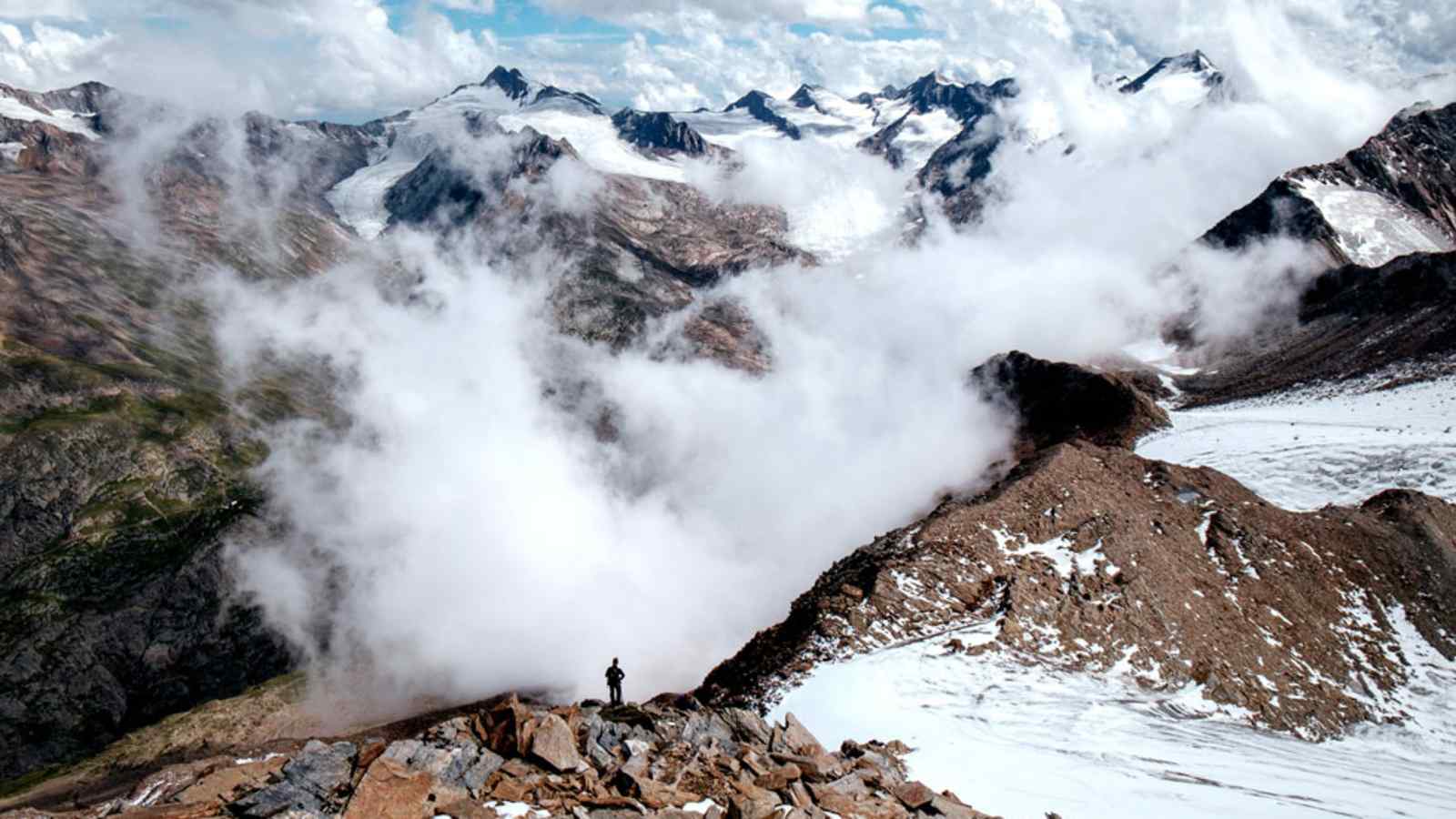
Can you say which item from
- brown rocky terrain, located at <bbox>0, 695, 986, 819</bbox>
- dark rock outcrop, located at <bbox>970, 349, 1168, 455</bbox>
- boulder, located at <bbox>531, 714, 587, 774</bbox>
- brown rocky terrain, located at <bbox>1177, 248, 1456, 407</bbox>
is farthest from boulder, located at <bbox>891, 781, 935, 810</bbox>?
brown rocky terrain, located at <bbox>1177, 248, 1456, 407</bbox>

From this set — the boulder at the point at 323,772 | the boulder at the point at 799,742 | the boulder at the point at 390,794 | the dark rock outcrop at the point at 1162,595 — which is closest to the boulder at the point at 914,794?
the boulder at the point at 799,742

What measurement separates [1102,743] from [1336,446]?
56.5 metres

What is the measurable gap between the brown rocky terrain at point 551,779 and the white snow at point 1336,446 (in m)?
61.4

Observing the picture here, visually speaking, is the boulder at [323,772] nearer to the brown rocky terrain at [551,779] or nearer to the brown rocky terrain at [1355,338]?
the brown rocky terrain at [551,779]

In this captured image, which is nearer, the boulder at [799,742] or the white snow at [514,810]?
the white snow at [514,810]

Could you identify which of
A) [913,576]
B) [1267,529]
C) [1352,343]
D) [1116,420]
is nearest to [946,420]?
[1116,420]

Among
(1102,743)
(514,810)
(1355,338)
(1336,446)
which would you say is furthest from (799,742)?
(1355,338)

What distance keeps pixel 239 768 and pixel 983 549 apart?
41470mm

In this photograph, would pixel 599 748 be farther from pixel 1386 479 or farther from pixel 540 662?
pixel 540 662

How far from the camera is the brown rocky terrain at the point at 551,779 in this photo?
911 inches

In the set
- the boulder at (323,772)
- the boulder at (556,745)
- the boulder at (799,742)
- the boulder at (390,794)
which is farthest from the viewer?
the boulder at (799,742)

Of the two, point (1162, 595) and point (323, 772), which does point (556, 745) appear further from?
point (1162, 595)

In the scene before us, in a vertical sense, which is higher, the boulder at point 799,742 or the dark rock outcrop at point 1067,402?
the dark rock outcrop at point 1067,402

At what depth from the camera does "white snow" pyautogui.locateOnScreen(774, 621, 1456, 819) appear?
104 feet
